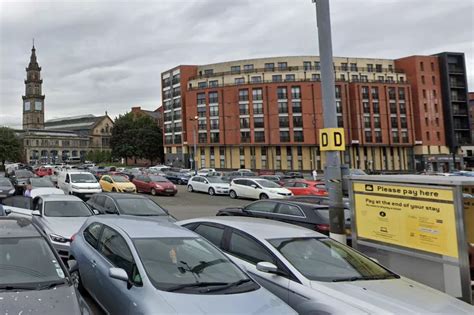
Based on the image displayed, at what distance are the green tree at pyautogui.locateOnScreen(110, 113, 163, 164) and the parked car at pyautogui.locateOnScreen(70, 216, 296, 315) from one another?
8212 cm

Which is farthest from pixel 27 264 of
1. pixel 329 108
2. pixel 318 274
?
pixel 329 108

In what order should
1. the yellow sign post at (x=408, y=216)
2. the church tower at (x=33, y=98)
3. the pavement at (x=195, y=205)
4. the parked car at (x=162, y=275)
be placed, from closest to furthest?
the parked car at (x=162, y=275), the yellow sign post at (x=408, y=216), the pavement at (x=195, y=205), the church tower at (x=33, y=98)

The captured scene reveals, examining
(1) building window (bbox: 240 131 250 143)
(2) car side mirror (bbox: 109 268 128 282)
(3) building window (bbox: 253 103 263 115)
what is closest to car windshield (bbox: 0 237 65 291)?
(2) car side mirror (bbox: 109 268 128 282)

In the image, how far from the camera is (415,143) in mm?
71312

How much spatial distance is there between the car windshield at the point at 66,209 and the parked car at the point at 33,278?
4.85 metres

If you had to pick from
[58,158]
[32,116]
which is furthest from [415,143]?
[32,116]

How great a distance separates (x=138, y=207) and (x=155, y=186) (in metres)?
15.1

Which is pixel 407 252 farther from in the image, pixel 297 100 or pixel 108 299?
pixel 297 100

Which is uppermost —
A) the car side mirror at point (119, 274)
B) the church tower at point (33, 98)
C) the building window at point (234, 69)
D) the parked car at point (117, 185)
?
the church tower at point (33, 98)

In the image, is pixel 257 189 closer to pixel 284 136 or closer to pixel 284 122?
pixel 284 136

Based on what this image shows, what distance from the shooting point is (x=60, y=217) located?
9.34 m

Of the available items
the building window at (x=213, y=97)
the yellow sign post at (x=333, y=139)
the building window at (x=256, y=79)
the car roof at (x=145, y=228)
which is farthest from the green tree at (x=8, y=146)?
the car roof at (x=145, y=228)

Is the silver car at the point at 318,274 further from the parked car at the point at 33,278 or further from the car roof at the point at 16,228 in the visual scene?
the car roof at the point at 16,228

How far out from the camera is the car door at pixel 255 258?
463cm
